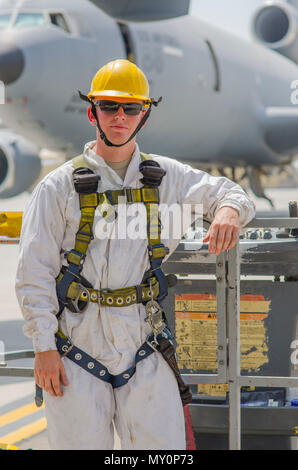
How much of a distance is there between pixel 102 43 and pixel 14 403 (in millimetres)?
7944

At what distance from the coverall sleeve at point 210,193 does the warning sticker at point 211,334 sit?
0.57 meters

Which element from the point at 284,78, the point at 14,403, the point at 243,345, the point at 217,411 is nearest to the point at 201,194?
the point at 243,345

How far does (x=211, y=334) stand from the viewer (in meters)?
2.95

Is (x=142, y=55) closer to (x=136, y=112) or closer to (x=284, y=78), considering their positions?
(x=284, y=78)

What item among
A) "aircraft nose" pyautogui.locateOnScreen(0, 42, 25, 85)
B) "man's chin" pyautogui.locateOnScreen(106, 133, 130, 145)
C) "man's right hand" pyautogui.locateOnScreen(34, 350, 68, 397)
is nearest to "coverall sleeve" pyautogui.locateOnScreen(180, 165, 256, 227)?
"man's chin" pyautogui.locateOnScreen(106, 133, 130, 145)

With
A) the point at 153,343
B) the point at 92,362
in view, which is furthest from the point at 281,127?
the point at 92,362

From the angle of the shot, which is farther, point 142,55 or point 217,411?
point 142,55

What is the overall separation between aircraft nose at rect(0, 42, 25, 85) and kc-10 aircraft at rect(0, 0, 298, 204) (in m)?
0.02

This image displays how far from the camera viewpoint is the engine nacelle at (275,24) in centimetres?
1667

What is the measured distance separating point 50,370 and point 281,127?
1482 cm

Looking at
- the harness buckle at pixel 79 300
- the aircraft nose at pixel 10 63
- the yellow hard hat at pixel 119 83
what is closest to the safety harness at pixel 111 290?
the harness buckle at pixel 79 300

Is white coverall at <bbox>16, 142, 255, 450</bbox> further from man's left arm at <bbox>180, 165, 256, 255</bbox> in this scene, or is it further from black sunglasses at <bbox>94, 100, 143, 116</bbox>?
black sunglasses at <bbox>94, 100, 143, 116</bbox>

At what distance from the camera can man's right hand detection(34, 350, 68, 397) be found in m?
2.24

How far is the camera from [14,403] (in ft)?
15.0
